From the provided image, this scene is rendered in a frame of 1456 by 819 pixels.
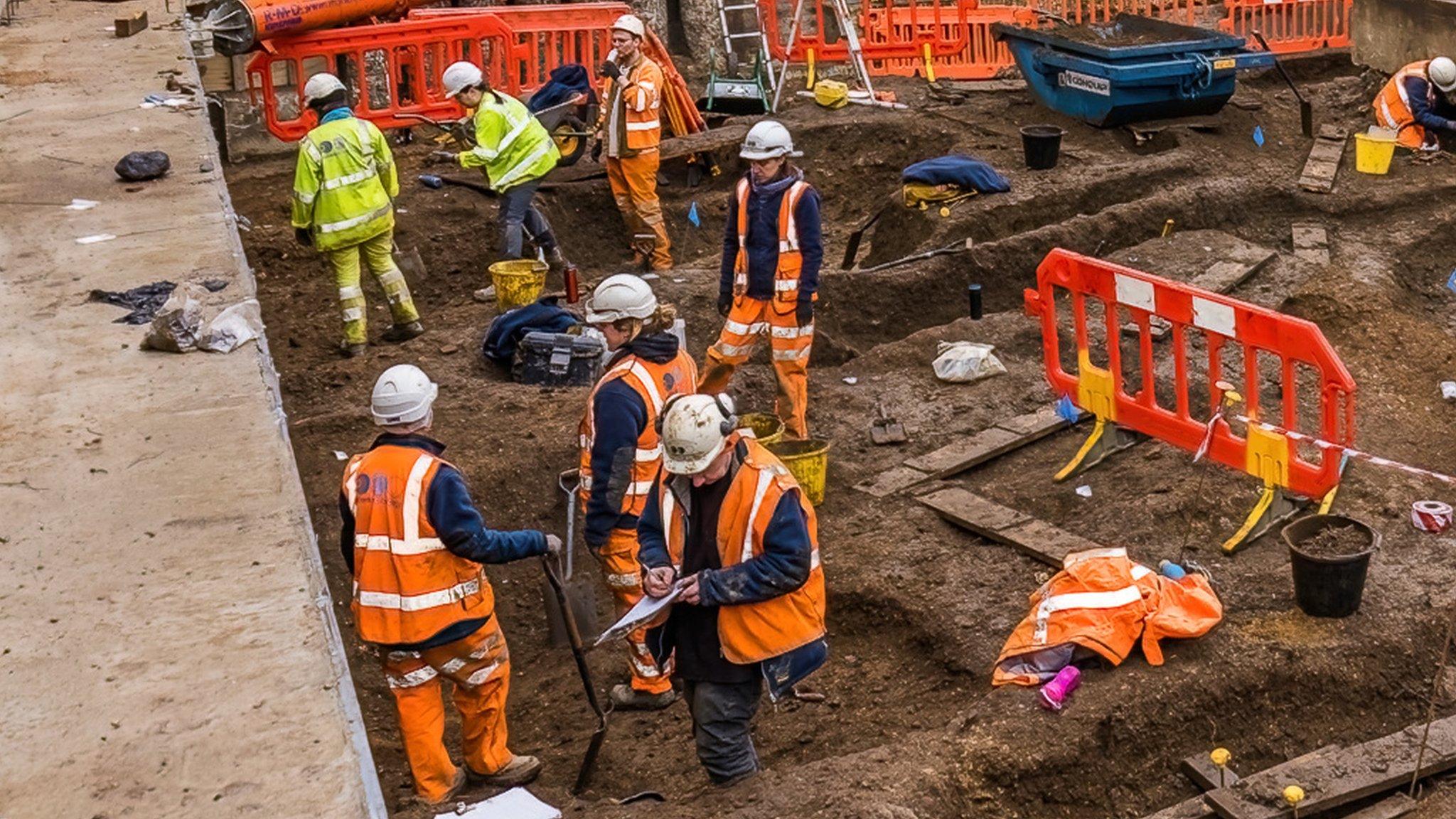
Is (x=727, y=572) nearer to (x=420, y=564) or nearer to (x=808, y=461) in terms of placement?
(x=420, y=564)

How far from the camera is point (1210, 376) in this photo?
851cm

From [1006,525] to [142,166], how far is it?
6700 millimetres

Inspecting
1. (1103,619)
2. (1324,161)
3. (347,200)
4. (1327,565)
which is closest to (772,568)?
(1103,619)

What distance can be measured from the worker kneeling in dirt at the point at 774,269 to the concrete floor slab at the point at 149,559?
284cm

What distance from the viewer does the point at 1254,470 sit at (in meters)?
8.30

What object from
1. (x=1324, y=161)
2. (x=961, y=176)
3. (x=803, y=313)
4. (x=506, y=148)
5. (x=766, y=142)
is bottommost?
(x=1324, y=161)

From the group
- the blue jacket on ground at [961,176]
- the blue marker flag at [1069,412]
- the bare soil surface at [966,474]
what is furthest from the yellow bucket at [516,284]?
the blue marker flag at [1069,412]

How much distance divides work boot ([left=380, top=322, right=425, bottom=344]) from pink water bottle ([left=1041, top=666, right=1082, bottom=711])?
6601mm

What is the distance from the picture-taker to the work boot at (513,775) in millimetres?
7148

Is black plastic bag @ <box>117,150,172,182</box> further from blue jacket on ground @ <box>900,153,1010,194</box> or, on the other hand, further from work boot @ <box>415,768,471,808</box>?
work boot @ <box>415,768,471,808</box>

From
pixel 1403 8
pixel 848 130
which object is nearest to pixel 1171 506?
pixel 848 130

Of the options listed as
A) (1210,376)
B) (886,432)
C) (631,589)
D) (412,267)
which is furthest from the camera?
(412,267)

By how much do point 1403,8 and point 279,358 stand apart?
1261cm

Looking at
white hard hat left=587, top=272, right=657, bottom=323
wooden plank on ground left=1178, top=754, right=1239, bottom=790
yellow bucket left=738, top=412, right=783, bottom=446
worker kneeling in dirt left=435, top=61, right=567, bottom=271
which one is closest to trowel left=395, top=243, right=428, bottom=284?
worker kneeling in dirt left=435, top=61, right=567, bottom=271
